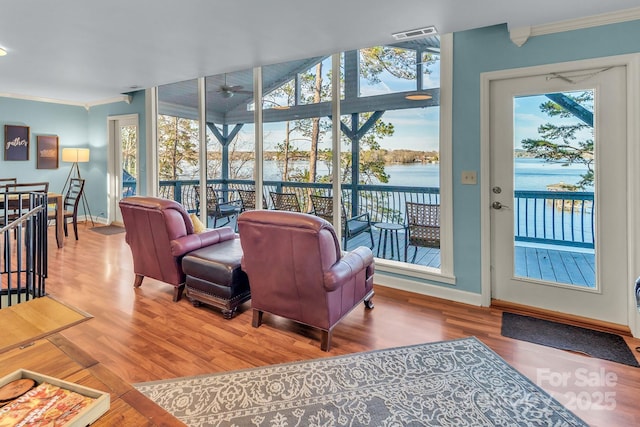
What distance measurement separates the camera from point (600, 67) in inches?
104

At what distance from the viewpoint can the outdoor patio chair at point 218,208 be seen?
16.8 ft

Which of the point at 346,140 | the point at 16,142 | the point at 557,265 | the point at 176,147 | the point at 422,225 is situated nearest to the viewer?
the point at 557,265

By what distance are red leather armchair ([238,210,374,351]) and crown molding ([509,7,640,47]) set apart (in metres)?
2.19

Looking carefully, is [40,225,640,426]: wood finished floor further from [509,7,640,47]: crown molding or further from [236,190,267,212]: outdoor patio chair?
[509,7,640,47]: crown molding

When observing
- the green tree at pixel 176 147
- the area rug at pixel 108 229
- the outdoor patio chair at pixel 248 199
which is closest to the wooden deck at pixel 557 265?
the outdoor patio chair at pixel 248 199

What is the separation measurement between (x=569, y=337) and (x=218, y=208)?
172 inches

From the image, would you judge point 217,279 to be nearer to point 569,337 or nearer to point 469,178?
point 469,178

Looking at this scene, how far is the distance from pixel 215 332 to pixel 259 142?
8.86 feet

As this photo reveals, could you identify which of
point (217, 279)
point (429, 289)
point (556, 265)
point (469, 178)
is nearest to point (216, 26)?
point (217, 279)

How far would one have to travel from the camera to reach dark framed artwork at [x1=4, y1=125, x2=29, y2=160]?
6.17 m

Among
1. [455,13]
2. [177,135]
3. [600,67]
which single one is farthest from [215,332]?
[177,135]

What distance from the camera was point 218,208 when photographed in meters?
5.17

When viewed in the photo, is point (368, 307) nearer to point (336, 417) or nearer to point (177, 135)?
point (336, 417)

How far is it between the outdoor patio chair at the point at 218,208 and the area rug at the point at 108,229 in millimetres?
A: 2182
